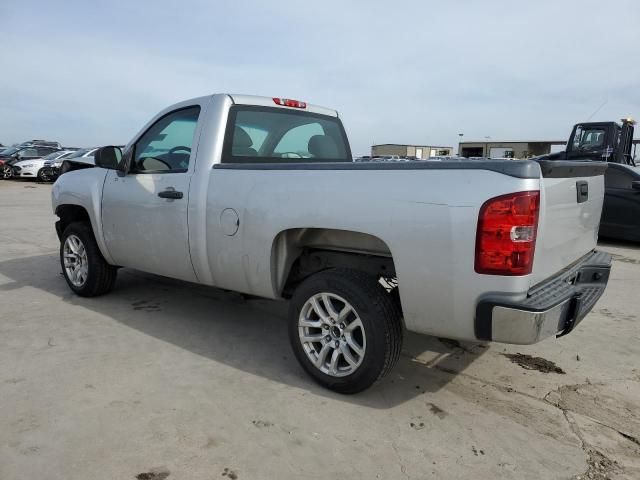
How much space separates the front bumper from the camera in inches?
94.2

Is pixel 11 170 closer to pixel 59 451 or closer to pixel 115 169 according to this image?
pixel 115 169

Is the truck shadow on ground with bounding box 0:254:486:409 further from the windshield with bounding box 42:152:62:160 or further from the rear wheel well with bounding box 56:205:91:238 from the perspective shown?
the windshield with bounding box 42:152:62:160

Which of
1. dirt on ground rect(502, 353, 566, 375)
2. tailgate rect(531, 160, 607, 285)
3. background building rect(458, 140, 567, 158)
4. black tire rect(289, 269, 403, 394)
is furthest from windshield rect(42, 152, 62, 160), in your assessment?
tailgate rect(531, 160, 607, 285)

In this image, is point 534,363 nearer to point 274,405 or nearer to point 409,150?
point 274,405

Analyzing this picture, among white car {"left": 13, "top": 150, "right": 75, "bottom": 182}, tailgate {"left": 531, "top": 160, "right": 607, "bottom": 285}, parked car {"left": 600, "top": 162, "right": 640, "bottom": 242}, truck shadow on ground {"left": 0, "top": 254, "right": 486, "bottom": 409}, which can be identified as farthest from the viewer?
white car {"left": 13, "top": 150, "right": 75, "bottom": 182}

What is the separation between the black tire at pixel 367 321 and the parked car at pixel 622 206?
749cm

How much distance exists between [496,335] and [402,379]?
39.7 inches

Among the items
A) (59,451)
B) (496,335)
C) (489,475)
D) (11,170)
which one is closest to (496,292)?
(496,335)

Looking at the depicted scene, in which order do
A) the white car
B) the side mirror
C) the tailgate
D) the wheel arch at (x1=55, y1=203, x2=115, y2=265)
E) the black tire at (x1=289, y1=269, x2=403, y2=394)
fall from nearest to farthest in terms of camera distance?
the tailgate < the black tire at (x1=289, y1=269, x2=403, y2=394) < the side mirror < the wheel arch at (x1=55, y1=203, x2=115, y2=265) < the white car

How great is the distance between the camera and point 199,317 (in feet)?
14.7

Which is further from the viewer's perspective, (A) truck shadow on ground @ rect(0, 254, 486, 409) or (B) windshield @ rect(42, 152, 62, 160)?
(B) windshield @ rect(42, 152, 62, 160)

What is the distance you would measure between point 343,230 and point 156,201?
5.96ft

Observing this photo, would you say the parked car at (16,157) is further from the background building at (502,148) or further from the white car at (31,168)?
the background building at (502,148)

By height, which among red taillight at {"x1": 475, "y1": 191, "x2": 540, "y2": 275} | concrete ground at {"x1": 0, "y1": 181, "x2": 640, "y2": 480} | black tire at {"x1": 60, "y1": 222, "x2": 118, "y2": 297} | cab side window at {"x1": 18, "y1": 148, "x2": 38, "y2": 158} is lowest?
concrete ground at {"x1": 0, "y1": 181, "x2": 640, "y2": 480}
